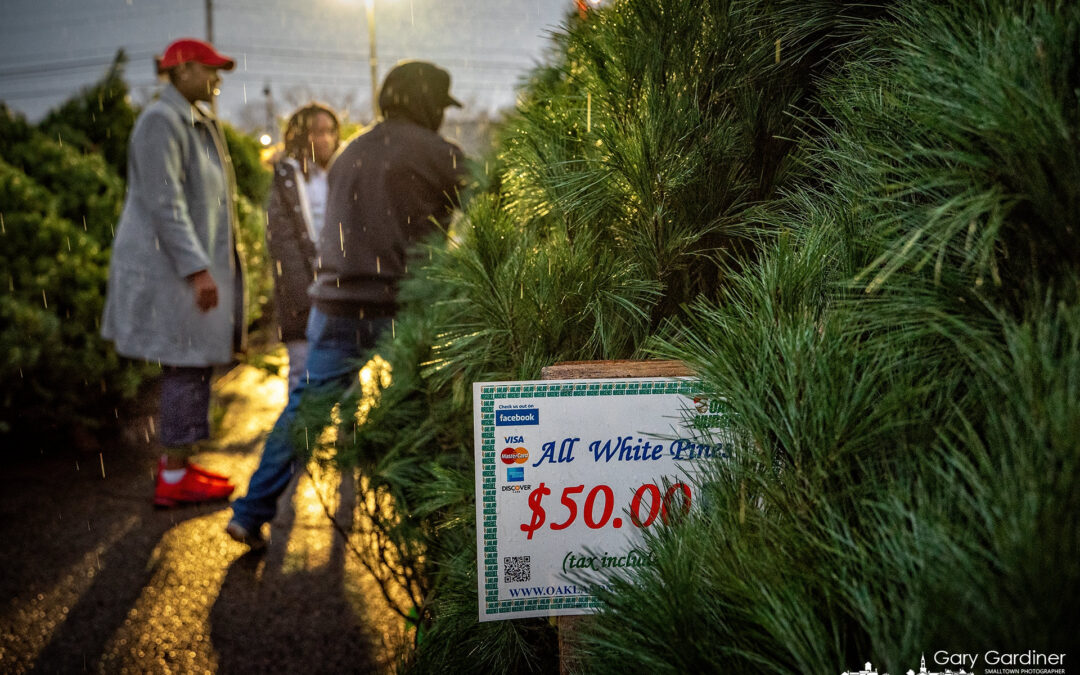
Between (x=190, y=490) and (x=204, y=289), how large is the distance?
3.60 feet

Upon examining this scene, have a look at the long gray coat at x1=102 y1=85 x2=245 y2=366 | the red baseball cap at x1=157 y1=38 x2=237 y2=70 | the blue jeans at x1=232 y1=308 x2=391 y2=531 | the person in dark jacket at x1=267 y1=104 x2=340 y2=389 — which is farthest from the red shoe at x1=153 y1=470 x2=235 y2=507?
the red baseball cap at x1=157 y1=38 x2=237 y2=70

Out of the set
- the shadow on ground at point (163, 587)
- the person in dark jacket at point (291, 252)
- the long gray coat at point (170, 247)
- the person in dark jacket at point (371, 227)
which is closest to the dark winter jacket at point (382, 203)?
the person in dark jacket at point (371, 227)

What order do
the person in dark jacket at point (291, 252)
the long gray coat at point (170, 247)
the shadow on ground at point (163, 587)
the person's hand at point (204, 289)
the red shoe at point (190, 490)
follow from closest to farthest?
1. the shadow on ground at point (163, 587)
2. the long gray coat at point (170, 247)
3. the person's hand at point (204, 289)
4. the red shoe at point (190, 490)
5. the person in dark jacket at point (291, 252)

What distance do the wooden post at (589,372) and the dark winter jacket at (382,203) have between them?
6.12 feet

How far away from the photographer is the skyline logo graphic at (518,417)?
43.9 inches

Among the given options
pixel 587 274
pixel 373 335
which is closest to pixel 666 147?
pixel 587 274

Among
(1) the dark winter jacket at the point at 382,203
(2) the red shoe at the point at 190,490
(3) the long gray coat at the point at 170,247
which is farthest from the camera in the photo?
(2) the red shoe at the point at 190,490

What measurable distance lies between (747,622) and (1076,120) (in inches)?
25.6

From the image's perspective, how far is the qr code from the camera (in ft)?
3.73

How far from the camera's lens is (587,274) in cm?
133

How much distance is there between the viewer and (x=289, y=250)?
165 inches

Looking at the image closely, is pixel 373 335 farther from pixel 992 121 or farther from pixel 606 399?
pixel 992 121

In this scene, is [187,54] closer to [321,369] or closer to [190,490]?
[321,369]

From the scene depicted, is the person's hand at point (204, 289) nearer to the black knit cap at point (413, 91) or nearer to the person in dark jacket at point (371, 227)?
the person in dark jacket at point (371, 227)
